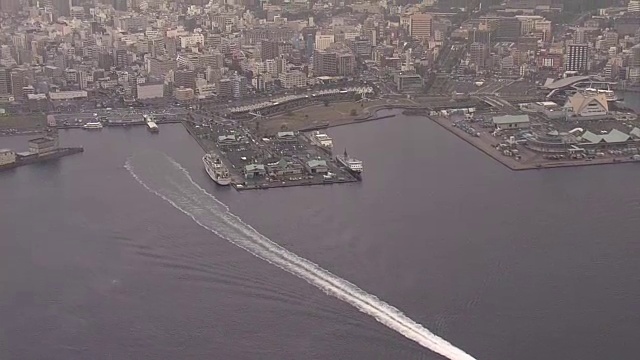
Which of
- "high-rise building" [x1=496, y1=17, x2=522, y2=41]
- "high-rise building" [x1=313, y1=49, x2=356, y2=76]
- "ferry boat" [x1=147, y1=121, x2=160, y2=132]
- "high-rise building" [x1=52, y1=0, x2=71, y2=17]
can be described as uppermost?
"high-rise building" [x1=52, y1=0, x2=71, y2=17]

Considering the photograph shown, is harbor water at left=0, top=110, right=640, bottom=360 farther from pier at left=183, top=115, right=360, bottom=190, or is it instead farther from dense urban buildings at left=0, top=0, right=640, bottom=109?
dense urban buildings at left=0, top=0, right=640, bottom=109

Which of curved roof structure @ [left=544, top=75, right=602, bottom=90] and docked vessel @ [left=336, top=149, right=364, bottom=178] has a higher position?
curved roof structure @ [left=544, top=75, right=602, bottom=90]

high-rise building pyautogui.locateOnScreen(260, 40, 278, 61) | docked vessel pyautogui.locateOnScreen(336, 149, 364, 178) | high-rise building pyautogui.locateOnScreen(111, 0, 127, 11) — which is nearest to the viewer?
docked vessel pyautogui.locateOnScreen(336, 149, 364, 178)

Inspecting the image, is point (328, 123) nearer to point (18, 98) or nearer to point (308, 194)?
point (308, 194)

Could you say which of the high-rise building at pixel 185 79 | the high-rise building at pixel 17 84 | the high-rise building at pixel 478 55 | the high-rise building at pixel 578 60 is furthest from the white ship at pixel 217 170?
the high-rise building at pixel 578 60

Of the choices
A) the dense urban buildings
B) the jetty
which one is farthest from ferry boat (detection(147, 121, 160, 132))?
the dense urban buildings

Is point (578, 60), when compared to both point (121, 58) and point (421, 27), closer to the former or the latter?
point (421, 27)

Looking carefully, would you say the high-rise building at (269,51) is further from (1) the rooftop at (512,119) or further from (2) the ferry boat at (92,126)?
(1) the rooftop at (512,119)
